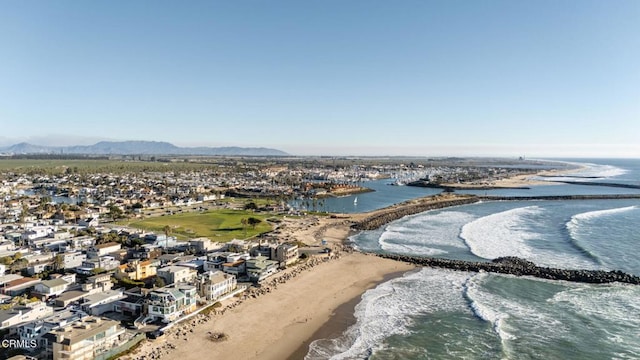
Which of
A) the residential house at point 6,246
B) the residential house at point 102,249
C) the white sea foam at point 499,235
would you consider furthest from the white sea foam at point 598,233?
the residential house at point 6,246

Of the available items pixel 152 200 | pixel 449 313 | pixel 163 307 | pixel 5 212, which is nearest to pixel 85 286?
pixel 163 307

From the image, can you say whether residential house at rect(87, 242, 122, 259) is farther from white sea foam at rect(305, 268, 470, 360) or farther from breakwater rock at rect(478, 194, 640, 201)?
breakwater rock at rect(478, 194, 640, 201)

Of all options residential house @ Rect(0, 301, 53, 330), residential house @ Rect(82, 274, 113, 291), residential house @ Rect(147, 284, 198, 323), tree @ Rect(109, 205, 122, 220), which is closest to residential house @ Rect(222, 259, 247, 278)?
residential house @ Rect(147, 284, 198, 323)

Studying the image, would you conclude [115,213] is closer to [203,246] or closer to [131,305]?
[203,246]

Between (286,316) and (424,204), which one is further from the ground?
(424,204)

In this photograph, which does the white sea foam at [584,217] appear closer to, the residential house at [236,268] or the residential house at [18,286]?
the residential house at [236,268]

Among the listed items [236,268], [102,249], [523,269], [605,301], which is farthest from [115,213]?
[605,301]

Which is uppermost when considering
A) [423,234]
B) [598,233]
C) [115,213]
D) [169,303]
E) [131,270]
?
[169,303]

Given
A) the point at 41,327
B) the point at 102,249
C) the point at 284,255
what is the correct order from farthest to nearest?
the point at 102,249, the point at 284,255, the point at 41,327
